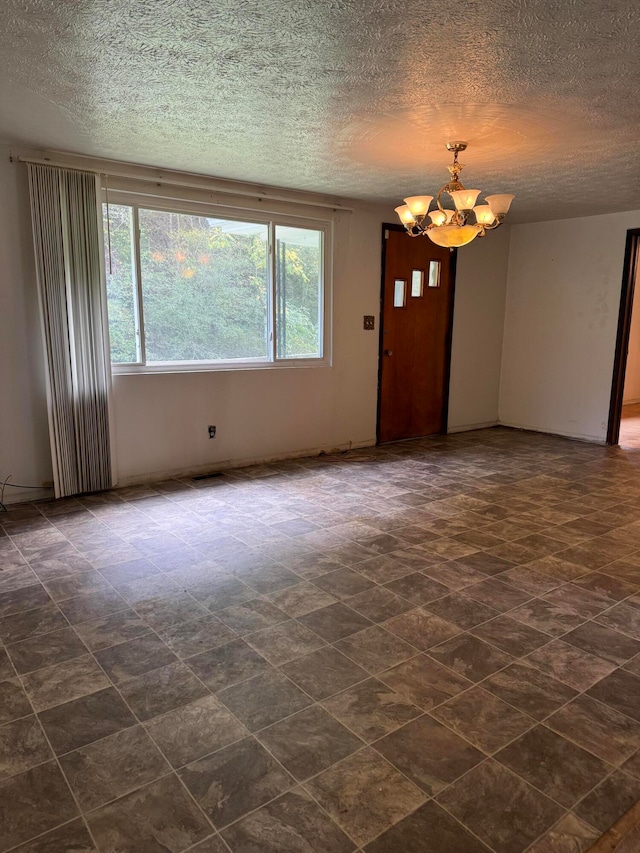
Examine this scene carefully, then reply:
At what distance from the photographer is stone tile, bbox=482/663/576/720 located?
2027 millimetres

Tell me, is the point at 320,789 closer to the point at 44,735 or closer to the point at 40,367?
the point at 44,735

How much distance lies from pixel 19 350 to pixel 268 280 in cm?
215

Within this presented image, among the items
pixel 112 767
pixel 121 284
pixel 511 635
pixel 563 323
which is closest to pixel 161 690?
pixel 112 767

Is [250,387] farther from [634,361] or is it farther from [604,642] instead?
[634,361]

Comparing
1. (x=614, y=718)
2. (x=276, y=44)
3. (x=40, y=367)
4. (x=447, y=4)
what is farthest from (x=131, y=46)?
(x=614, y=718)

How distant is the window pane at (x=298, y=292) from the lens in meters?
5.25

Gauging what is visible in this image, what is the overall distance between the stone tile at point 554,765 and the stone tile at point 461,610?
27.0 inches

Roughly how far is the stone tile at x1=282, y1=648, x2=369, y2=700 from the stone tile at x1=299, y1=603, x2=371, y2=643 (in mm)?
126

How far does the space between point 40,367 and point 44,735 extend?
2.86 meters

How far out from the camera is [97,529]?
144 inches

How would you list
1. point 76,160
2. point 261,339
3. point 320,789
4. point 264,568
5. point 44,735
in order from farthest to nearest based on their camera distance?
point 261,339 < point 76,160 < point 264,568 < point 44,735 < point 320,789

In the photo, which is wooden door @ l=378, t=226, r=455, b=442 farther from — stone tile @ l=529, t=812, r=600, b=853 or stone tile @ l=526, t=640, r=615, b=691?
stone tile @ l=529, t=812, r=600, b=853

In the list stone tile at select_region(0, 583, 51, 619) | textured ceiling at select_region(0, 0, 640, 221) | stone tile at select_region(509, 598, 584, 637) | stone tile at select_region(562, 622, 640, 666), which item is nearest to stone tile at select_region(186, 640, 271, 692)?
stone tile at select_region(0, 583, 51, 619)

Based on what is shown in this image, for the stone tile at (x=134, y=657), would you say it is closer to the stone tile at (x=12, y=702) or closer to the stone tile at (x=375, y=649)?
the stone tile at (x=12, y=702)
